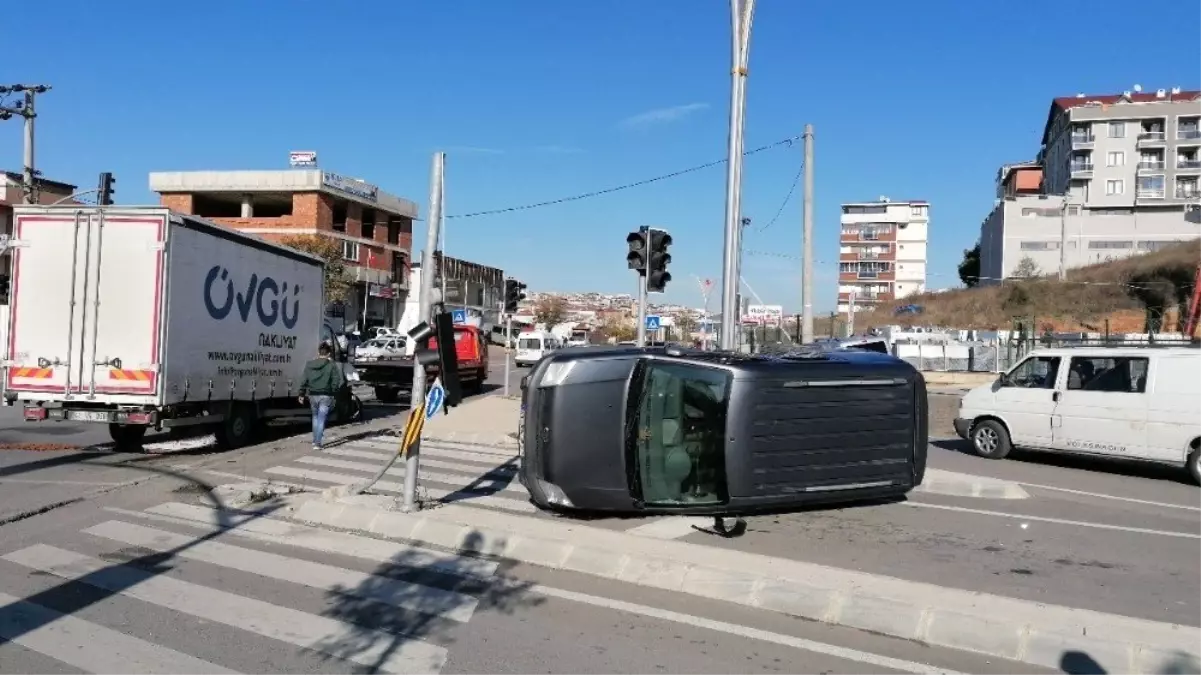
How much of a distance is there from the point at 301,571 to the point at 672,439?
2.99 metres

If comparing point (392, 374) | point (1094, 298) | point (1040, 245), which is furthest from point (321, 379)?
point (1040, 245)

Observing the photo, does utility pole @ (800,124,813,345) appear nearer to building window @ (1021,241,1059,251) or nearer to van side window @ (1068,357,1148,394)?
van side window @ (1068,357,1148,394)

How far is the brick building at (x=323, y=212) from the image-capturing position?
56.8 meters

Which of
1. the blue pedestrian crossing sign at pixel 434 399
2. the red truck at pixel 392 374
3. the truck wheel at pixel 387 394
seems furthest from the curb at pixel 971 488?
the truck wheel at pixel 387 394

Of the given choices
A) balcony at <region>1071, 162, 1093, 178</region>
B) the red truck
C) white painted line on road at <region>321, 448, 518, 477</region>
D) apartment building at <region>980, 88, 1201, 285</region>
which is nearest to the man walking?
white painted line on road at <region>321, 448, 518, 477</region>

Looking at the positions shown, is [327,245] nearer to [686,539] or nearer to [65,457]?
[65,457]

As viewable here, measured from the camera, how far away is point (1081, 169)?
284 ft

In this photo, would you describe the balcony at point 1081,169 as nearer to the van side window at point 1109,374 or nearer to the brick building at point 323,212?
the brick building at point 323,212

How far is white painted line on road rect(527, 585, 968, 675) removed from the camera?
5043 millimetres

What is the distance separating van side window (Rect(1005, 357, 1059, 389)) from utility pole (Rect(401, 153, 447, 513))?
970 centimetres

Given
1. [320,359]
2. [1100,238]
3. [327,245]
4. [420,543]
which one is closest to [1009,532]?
[420,543]

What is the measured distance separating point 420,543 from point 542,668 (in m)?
3.19

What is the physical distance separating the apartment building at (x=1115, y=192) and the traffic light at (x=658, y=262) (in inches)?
3046

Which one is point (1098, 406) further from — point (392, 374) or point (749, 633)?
point (392, 374)
